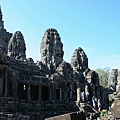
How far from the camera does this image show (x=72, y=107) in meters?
20.5

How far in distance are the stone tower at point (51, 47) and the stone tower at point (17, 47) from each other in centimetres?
296

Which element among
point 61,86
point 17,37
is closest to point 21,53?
point 17,37

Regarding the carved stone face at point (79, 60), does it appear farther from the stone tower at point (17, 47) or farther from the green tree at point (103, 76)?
the green tree at point (103, 76)

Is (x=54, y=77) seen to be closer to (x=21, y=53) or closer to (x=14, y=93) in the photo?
(x=14, y=93)

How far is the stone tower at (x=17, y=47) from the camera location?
103ft

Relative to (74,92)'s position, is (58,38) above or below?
above

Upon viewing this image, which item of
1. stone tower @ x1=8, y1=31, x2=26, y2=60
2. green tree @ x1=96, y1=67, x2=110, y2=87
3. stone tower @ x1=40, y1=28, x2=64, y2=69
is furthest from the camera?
green tree @ x1=96, y1=67, x2=110, y2=87

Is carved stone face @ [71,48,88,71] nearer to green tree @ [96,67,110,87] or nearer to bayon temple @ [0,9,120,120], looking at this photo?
bayon temple @ [0,9,120,120]

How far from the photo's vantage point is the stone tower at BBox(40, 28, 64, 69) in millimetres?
33084

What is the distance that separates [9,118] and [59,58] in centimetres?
2234

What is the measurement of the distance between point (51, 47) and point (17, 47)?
480 centimetres

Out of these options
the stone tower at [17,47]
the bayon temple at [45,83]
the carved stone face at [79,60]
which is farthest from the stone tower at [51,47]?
the stone tower at [17,47]

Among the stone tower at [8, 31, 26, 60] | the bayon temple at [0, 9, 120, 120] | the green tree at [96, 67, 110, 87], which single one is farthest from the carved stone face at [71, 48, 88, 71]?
the green tree at [96, 67, 110, 87]

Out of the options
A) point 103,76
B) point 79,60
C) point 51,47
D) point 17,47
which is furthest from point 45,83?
point 103,76
